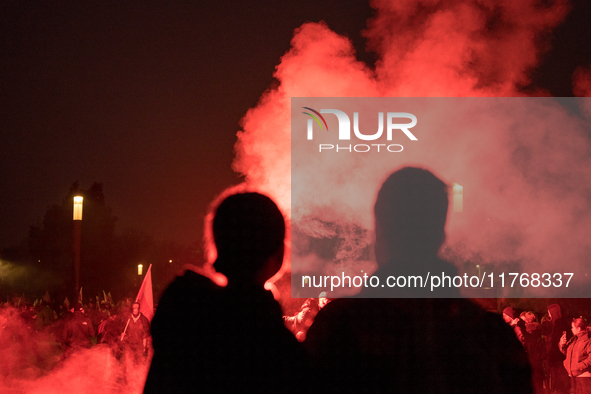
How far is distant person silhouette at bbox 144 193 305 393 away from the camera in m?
1.36

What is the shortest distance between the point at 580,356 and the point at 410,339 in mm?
6482

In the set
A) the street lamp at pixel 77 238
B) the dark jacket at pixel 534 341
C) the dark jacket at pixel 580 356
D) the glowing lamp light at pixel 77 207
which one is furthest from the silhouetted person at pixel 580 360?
the glowing lamp light at pixel 77 207

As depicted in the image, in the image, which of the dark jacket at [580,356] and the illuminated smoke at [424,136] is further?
the illuminated smoke at [424,136]

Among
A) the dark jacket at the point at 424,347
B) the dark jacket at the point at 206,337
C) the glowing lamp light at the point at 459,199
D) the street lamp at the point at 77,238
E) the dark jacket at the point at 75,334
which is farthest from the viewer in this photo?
the street lamp at the point at 77,238

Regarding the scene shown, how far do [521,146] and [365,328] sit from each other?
11662 millimetres

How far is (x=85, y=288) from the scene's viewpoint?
136 feet

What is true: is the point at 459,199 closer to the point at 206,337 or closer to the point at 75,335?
the point at 75,335

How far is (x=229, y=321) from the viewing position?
1361mm

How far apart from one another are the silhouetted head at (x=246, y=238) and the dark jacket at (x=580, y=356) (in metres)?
6.57

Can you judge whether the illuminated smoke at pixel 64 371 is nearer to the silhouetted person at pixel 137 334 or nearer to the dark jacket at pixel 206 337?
the silhouetted person at pixel 137 334

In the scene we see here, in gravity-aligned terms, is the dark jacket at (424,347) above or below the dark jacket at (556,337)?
above

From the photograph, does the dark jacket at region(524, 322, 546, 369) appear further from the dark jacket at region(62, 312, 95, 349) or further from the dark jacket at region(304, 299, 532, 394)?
the dark jacket at region(62, 312, 95, 349)

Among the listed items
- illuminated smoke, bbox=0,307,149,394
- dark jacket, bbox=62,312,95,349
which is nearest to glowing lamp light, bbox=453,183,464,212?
illuminated smoke, bbox=0,307,149,394

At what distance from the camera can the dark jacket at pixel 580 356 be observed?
620 cm
